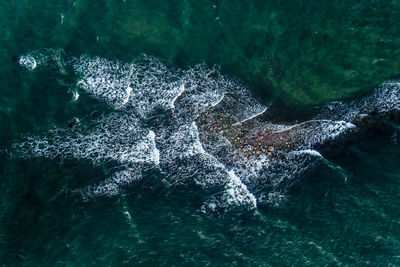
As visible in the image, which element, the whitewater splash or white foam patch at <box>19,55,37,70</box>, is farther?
white foam patch at <box>19,55,37,70</box>

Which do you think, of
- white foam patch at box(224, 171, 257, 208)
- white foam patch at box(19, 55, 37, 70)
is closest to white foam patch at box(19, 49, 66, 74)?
white foam patch at box(19, 55, 37, 70)

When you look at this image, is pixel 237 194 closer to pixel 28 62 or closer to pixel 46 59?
pixel 46 59

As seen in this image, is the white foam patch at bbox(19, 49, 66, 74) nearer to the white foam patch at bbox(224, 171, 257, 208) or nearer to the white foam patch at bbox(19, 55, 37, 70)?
the white foam patch at bbox(19, 55, 37, 70)

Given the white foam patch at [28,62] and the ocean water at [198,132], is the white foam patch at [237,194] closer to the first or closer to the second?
the ocean water at [198,132]

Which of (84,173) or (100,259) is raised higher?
(84,173)

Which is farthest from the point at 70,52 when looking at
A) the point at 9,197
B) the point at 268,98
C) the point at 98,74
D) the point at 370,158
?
the point at 370,158

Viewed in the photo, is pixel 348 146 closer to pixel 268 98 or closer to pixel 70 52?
pixel 268 98

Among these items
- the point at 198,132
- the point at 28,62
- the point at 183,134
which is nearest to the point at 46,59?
the point at 28,62
